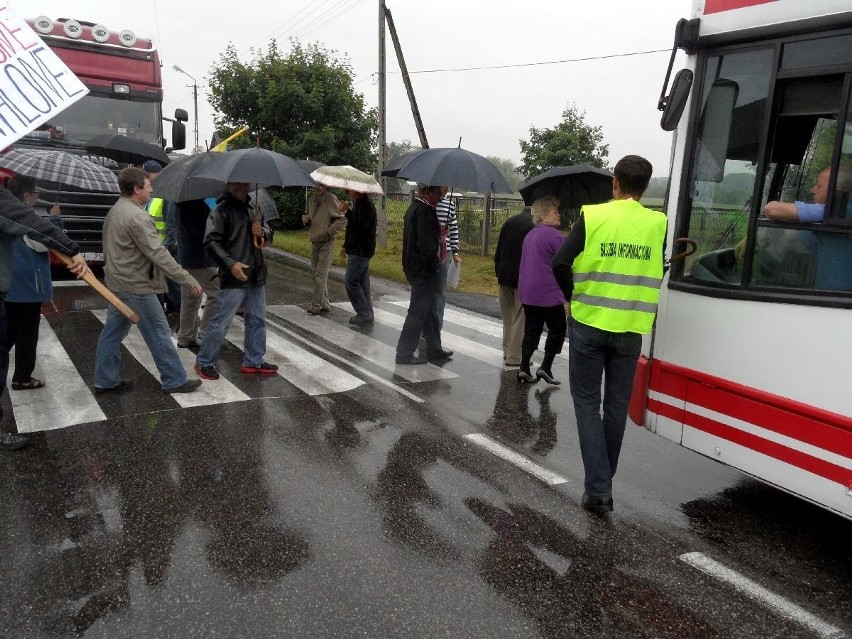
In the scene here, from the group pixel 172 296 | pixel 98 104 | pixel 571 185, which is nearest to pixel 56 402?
pixel 172 296

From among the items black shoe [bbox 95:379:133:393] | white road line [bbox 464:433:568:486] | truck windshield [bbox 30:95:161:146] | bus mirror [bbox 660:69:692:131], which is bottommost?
white road line [bbox 464:433:568:486]

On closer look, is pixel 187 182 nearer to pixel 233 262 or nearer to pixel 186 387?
pixel 233 262

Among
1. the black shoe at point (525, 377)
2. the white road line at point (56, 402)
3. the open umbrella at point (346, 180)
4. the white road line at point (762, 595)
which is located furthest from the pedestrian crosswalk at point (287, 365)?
the white road line at point (762, 595)

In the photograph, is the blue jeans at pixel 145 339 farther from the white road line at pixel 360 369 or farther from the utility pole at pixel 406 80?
the utility pole at pixel 406 80

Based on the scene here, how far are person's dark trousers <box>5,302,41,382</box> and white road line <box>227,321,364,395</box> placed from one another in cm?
209

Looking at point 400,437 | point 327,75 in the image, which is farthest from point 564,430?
point 327,75

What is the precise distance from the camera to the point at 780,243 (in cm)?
350

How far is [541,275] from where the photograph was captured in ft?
20.7

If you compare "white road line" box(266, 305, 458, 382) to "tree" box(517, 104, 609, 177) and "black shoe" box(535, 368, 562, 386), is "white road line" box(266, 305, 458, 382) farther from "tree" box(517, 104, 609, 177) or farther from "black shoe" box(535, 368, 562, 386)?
"tree" box(517, 104, 609, 177)

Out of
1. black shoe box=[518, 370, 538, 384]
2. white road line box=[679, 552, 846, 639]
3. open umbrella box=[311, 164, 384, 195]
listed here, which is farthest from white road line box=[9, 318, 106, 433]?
white road line box=[679, 552, 846, 639]

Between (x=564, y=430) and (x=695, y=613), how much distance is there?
2401mm

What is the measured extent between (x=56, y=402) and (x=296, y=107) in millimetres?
16572

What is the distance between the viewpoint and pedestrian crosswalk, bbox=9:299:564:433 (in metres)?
5.43

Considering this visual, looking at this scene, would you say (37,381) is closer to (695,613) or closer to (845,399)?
(695,613)
